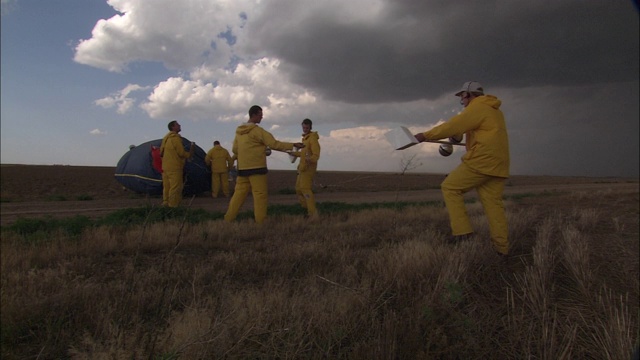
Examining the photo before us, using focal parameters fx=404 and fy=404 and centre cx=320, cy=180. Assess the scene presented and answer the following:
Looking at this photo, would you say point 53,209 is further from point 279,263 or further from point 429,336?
point 429,336

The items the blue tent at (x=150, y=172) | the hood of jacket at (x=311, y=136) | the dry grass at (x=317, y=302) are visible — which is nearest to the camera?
the dry grass at (x=317, y=302)

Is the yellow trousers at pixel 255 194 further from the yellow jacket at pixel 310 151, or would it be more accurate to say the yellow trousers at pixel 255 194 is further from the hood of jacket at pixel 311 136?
the hood of jacket at pixel 311 136

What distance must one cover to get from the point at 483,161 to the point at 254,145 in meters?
4.47

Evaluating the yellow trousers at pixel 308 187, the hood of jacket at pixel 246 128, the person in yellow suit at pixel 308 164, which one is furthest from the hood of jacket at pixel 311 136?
the hood of jacket at pixel 246 128

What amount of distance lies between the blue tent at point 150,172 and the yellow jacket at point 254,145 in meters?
A: 7.37

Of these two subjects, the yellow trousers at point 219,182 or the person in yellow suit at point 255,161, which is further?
the yellow trousers at point 219,182

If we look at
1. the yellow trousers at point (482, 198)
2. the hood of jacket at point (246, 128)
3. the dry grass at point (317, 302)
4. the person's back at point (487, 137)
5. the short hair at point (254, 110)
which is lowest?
the dry grass at point (317, 302)

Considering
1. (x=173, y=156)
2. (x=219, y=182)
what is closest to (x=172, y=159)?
(x=173, y=156)

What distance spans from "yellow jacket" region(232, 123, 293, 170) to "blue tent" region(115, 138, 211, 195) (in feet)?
24.2

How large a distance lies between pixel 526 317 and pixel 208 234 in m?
4.79

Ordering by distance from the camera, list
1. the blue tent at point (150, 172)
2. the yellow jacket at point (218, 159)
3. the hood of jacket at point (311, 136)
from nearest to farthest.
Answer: the hood of jacket at point (311, 136) → the blue tent at point (150, 172) → the yellow jacket at point (218, 159)

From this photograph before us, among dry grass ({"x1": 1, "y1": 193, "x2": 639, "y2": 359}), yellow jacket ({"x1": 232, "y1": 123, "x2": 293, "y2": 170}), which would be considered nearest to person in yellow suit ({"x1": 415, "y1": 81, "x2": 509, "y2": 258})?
dry grass ({"x1": 1, "y1": 193, "x2": 639, "y2": 359})

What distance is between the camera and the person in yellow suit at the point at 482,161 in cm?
489

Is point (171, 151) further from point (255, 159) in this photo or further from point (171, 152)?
point (255, 159)
